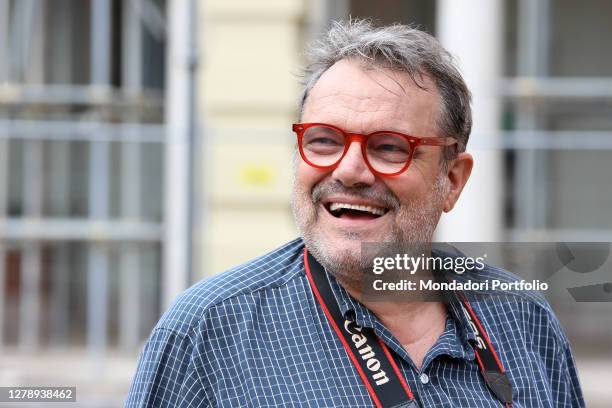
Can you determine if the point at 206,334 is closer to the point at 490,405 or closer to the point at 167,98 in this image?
the point at 490,405

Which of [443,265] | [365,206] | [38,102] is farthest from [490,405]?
[38,102]

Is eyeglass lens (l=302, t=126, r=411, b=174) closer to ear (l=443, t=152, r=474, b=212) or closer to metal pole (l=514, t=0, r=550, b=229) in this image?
ear (l=443, t=152, r=474, b=212)

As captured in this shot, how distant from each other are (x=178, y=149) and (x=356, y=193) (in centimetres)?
425

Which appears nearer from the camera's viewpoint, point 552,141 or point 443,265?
point 443,265

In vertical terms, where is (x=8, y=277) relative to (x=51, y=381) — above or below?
above

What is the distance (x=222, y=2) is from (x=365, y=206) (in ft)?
15.2

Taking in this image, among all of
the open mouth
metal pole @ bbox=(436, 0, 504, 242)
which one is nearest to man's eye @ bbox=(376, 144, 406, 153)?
the open mouth

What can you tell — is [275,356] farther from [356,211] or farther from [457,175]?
[457,175]

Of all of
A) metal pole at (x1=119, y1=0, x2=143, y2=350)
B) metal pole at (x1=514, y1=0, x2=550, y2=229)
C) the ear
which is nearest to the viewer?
the ear

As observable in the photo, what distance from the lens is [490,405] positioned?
2100 mm

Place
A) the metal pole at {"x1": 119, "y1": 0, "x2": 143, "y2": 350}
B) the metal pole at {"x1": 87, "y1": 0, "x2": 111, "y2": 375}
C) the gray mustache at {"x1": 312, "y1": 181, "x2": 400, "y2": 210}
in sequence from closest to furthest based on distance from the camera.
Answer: the gray mustache at {"x1": 312, "y1": 181, "x2": 400, "y2": 210}
the metal pole at {"x1": 87, "y1": 0, "x2": 111, "y2": 375}
the metal pole at {"x1": 119, "y1": 0, "x2": 143, "y2": 350}

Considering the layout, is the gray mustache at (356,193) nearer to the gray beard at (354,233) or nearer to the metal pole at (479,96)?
the gray beard at (354,233)

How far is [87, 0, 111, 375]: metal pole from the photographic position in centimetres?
655

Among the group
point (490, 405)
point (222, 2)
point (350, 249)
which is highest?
point (222, 2)
